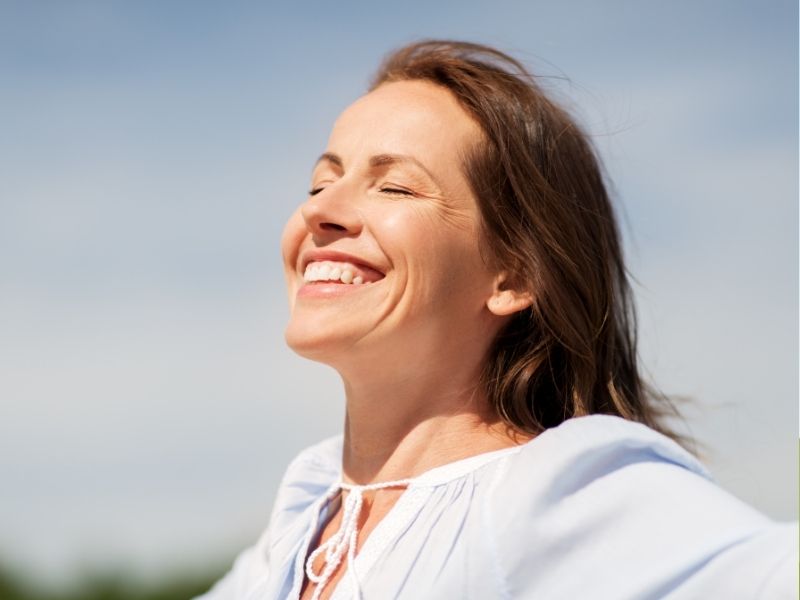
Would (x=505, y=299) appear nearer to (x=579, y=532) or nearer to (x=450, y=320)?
(x=450, y=320)

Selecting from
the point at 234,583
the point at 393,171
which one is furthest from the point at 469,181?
the point at 234,583

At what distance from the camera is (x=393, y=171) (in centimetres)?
239

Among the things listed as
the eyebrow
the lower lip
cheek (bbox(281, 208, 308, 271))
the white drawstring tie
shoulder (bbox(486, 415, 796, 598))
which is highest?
the eyebrow

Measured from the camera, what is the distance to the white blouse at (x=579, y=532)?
5.49ft

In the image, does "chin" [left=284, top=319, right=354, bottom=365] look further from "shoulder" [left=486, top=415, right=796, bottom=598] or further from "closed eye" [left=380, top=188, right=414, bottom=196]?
"shoulder" [left=486, top=415, right=796, bottom=598]

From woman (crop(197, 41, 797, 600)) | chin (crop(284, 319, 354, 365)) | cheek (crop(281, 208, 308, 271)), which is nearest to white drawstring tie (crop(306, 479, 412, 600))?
woman (crop(197, 41, 797, 600))

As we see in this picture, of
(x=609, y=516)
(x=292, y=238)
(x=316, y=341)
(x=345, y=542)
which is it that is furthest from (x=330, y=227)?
(x=609, y=516)

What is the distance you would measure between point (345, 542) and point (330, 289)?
0.60 meters

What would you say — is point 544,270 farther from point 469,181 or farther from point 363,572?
point 363,572

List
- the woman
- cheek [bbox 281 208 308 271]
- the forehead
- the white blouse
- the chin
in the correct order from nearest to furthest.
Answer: the white blouse
the woman
the chin
the forehead
cheek [bbox 281 208 308 271]

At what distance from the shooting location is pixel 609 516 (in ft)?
6.04

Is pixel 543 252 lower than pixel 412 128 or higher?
lower

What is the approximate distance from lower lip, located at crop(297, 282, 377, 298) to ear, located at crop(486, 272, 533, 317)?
0.32 m

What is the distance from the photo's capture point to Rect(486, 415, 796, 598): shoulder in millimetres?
1719
